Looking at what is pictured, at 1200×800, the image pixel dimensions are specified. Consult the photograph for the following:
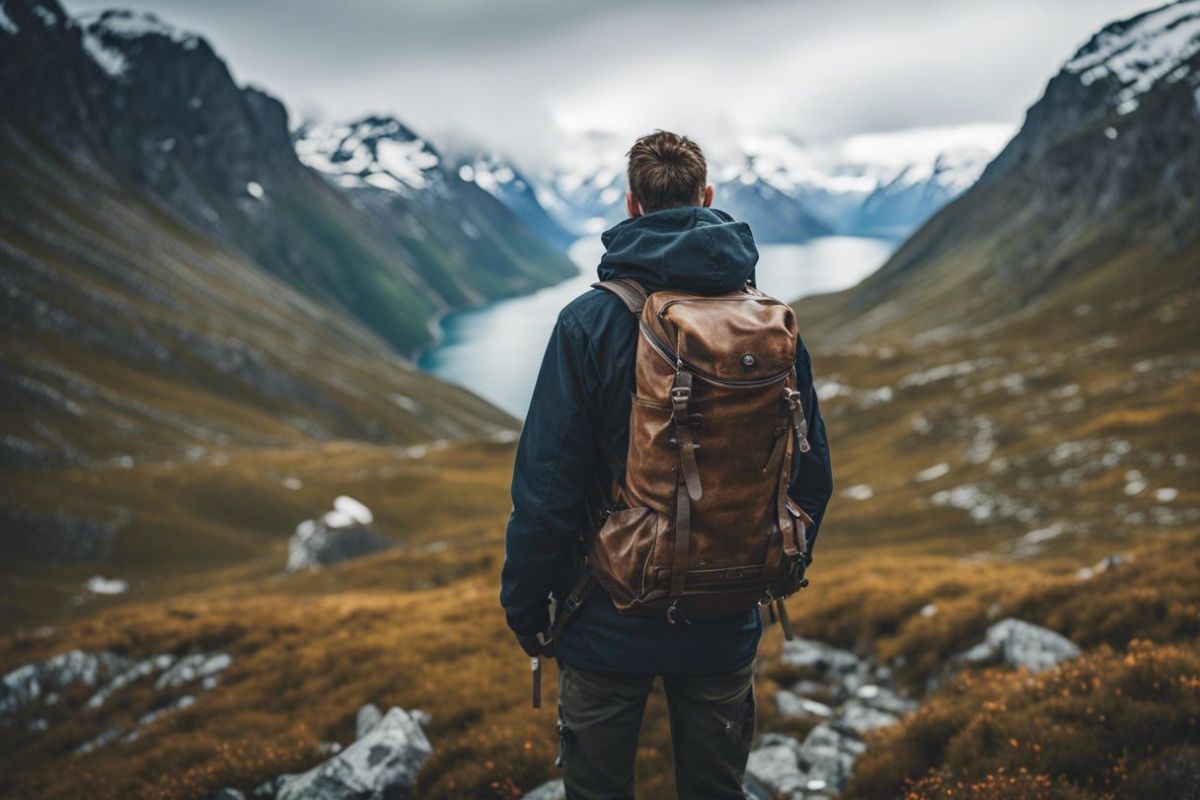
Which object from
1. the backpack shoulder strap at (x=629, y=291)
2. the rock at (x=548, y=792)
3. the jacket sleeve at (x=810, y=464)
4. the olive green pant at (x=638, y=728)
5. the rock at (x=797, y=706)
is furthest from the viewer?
the rock at (x=797, y=706)

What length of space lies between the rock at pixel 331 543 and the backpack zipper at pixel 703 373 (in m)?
55.9

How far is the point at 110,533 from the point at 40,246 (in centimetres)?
10659

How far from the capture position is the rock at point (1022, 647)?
420 inches

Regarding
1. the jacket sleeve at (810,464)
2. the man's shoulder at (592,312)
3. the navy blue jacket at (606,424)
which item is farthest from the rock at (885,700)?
the man's shoulder at (592,312)

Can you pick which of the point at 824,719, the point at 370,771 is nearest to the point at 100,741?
the point at 370,771

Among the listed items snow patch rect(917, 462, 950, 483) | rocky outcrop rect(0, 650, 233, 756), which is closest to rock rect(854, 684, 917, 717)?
rocky outcrop rect(0, 650, 233, 756)

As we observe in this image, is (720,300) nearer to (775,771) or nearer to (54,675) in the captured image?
(775,771)

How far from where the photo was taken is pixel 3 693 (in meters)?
15.4

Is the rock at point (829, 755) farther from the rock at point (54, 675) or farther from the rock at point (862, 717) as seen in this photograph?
the rock at point (54, 675)

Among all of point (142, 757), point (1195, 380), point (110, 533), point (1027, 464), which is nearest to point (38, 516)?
point (110, 533)

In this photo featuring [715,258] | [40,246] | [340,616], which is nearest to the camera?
[715,258]

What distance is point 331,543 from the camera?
186 feet

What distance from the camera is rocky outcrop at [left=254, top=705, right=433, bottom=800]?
861cm

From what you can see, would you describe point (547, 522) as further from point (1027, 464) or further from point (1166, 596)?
point (1027, 464)
